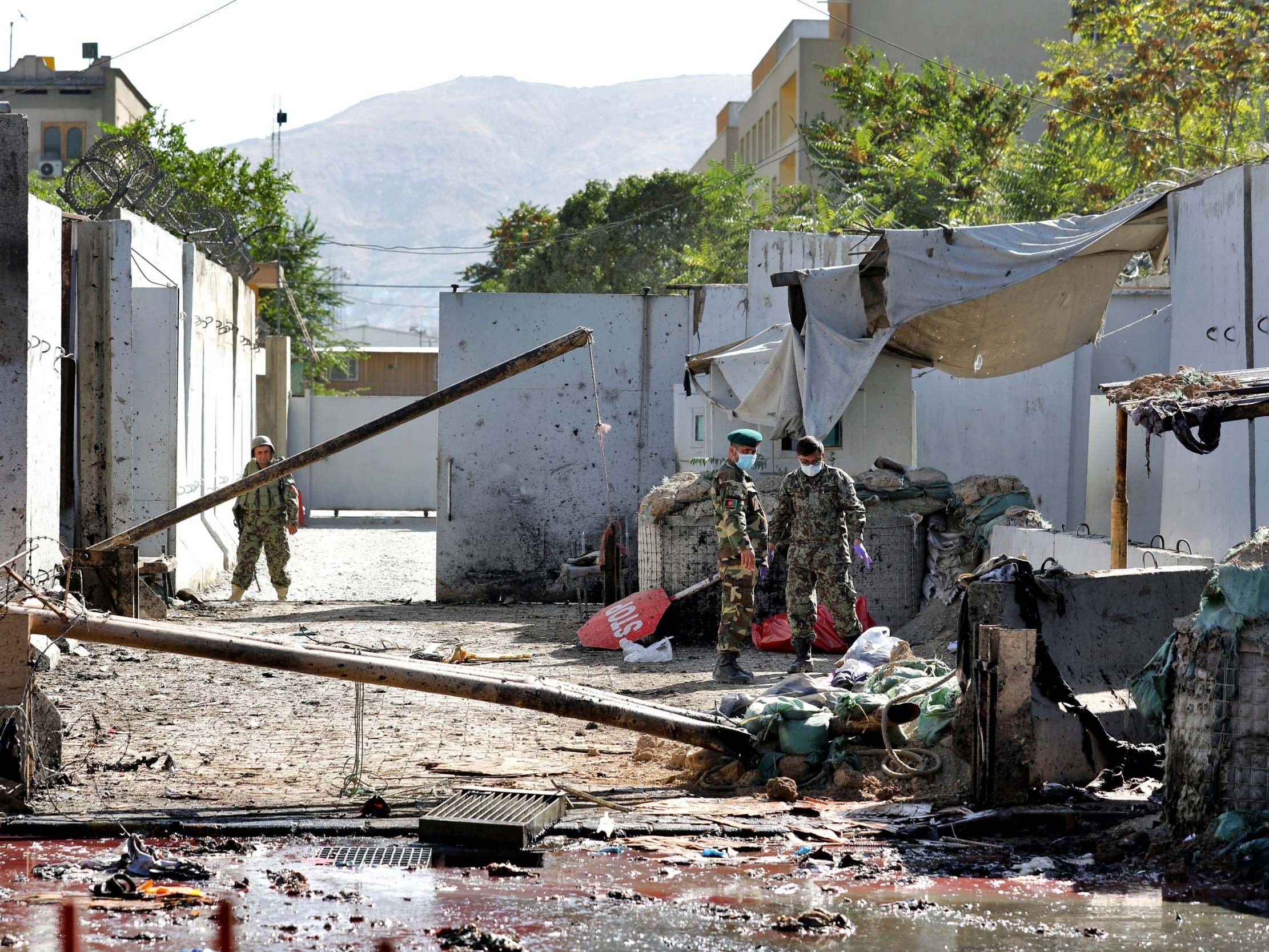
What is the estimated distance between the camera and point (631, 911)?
13.9 feet

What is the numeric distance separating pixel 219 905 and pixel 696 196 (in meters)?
34.8

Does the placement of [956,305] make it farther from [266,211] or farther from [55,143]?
[55,143]

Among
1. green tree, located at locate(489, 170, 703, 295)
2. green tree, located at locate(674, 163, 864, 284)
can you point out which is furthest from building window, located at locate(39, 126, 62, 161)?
green tree, located at locate(674, 163, 864, 284)

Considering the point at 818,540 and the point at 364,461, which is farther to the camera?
the point at 364,461

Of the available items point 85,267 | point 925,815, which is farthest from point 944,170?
point 925,815

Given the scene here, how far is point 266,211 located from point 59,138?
81.2ft

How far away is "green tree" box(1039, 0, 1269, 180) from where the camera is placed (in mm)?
19281

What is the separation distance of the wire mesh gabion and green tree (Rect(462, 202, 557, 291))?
25.8m

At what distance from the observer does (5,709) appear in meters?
5.44

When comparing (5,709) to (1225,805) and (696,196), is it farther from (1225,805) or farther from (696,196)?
(696,196)

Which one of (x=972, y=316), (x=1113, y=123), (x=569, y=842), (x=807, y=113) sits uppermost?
(x=807, y=113)

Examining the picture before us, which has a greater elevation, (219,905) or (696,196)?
(696,196)

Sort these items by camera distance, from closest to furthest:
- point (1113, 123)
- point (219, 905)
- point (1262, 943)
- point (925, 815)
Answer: point (1262, 943) < point (219, 905) < point (925, 815) < point (1113, 123)

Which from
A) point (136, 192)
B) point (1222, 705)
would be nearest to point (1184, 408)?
point (1222, 705)
